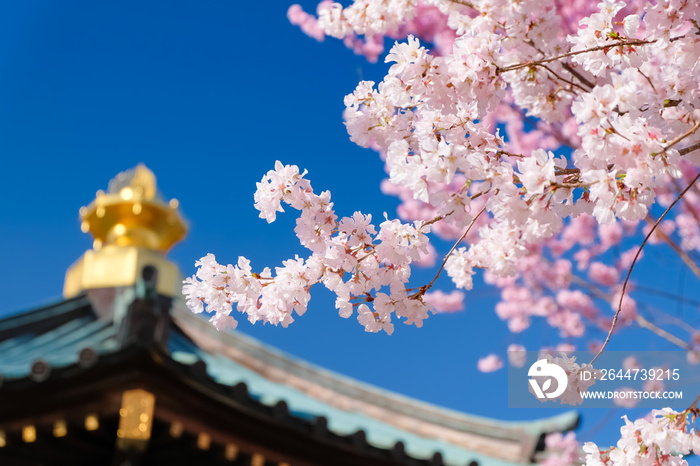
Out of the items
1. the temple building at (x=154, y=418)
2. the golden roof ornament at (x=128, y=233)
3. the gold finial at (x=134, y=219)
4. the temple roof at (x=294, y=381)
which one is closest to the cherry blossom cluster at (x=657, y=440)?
the temple building at (x=154, y=418)

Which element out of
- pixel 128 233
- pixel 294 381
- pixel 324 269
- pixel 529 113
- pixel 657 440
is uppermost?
pixel 128 233

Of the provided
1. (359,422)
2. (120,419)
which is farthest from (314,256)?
(359,422)

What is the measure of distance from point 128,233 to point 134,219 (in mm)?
277

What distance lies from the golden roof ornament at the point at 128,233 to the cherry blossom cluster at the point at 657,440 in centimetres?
932

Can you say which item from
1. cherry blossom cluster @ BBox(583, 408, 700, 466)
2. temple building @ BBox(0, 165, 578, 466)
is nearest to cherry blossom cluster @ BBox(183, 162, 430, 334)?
cherry blossom cluster @ BBox(583, 408, 700, 466)

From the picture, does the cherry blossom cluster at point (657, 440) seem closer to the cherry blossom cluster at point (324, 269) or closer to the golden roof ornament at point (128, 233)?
the cherry blossom cluster at point (324, 269)

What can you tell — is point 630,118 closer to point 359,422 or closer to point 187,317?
point 359,422

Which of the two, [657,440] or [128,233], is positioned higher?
[128,233]

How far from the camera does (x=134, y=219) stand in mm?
11758

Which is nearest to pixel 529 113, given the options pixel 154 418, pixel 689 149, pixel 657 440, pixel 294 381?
pixel 689 149

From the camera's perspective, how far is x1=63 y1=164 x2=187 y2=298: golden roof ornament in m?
11.0

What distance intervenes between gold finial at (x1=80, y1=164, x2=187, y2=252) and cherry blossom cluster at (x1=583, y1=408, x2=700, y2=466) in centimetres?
999

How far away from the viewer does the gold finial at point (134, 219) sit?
1163 centimetres

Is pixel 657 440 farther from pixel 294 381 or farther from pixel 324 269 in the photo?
pixel 294 381
